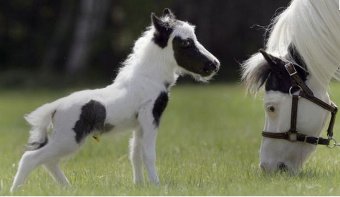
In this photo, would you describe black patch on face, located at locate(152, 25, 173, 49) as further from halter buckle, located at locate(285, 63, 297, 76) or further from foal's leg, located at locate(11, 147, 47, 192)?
foal's leg, located at locate(11, 147, 47, 192)

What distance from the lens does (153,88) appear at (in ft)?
18.2

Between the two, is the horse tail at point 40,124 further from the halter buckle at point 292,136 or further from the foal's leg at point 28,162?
the halter buckle at point 292,136

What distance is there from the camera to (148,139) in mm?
5527

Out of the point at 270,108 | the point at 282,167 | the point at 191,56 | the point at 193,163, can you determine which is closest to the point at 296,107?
the point at 270,108

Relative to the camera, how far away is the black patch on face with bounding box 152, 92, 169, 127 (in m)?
5.54

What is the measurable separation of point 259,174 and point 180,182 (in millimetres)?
575

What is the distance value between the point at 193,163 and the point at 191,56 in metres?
2.09

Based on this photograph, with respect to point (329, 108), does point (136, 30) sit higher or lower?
higher

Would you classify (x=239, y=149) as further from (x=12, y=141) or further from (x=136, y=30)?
(x=136, y=30)

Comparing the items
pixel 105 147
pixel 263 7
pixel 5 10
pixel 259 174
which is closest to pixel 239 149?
pixel 105 147

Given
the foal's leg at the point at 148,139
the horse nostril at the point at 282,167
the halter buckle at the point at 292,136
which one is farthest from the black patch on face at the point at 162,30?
the horse nostril at the point at 282,167

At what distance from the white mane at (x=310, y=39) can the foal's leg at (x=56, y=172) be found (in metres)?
1.44

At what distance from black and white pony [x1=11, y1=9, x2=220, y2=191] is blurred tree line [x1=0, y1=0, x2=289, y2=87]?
19.8 metres

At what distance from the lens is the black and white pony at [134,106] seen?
5.31m
